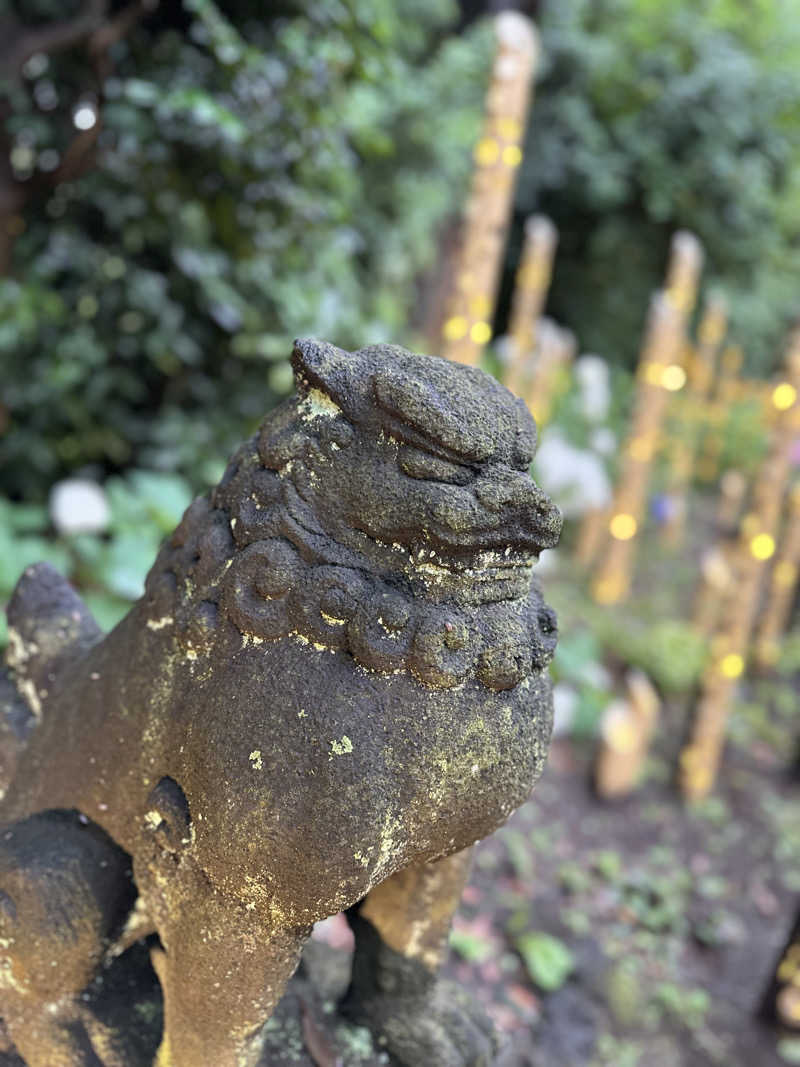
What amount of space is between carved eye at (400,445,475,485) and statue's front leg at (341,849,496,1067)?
43cm

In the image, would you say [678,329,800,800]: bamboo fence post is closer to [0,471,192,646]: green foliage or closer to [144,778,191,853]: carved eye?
[0,471,192,646]: green foliage

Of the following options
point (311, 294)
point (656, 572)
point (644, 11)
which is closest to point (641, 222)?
point (644, 11)

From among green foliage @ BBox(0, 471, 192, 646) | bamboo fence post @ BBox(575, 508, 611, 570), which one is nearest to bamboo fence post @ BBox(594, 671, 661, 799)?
green foliage @ BBox(0, 471, 192, 646)

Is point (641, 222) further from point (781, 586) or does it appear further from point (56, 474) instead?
point (56, 474)

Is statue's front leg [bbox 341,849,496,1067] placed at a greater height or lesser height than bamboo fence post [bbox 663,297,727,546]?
greater

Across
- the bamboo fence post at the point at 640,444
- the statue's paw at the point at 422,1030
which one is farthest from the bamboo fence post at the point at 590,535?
the statue's paw at the point at 422,1030

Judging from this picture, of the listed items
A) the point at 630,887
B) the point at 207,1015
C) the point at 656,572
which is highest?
the point at 207,1015

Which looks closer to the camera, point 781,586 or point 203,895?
point 203,895

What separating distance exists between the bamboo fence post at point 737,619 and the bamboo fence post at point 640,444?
0.82 m

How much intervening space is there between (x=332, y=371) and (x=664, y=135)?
5749 millimetres

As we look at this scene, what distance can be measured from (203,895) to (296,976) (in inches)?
17.6

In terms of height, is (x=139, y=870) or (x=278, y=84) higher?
(x=278, y=84)

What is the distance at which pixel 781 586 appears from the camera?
403 cm

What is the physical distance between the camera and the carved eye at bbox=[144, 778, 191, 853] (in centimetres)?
75
